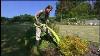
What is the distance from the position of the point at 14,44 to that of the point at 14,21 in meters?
24.5

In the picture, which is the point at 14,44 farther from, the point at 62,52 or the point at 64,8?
the point at 64,8

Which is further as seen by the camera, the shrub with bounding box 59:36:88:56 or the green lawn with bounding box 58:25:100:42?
the green lawn with bounding box 58:25:100:42

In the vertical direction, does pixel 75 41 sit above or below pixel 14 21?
above

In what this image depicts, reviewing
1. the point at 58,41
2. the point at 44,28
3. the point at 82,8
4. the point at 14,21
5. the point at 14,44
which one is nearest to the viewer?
the point at 58,41

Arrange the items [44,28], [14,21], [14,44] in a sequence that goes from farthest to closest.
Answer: [14,21] < [14,44] < [44,28]

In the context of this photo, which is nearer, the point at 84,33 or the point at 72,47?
the point at 72,47

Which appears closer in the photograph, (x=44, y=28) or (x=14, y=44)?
(x=44, y=28)

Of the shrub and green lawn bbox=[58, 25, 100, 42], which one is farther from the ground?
the shrub

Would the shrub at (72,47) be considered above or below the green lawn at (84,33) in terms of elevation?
above

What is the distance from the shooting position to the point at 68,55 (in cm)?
1026

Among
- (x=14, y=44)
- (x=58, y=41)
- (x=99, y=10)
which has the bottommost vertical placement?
(x=99, y=10)

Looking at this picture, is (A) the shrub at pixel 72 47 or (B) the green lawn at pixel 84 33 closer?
(A) the shrub at pixel 72 47

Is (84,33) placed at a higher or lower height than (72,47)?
lower

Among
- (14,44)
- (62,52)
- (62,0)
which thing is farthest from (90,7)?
(62,52)
